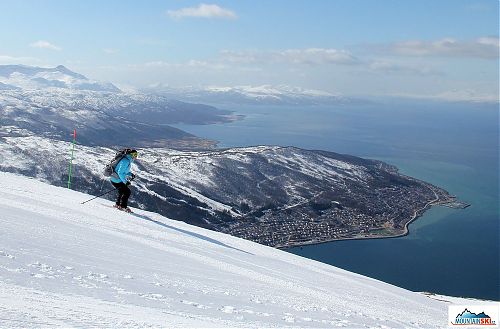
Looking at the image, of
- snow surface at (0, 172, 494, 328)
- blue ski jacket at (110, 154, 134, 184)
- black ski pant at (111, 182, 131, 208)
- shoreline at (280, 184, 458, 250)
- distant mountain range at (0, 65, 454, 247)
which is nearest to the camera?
snow surface at (0, 172, 494, 328)

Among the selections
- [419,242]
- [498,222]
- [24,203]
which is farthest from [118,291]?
[498,222]

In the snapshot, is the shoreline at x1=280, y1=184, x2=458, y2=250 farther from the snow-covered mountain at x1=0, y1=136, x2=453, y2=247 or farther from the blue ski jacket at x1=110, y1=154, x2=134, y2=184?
the blue ski jacket at x1=110, y1=154, x2=134, y2=184

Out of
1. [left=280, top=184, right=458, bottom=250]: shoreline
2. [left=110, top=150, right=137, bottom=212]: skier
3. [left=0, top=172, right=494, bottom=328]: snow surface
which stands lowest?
[left=280, top=184, right=458, bottom=250]: shoreline

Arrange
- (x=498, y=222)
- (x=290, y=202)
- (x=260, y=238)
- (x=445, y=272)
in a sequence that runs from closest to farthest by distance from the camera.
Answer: (x=445, y=272) → (x=260, y=238) → (x=498, y=222) → (x=290, y=202)

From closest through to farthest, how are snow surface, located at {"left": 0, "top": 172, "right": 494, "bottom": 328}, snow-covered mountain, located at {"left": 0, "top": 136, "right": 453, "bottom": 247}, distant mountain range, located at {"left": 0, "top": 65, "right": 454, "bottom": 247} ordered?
snow surface, located at {"left": 0, "top": 172, "right": 494, "bottom": 328} → snow-covered mountain, located at {"left": 0, "top": 136, "right": 453, "bottom": 247} → distant mountain range, located at {"left": 0, "top": 65, "right": 454, "bottom": 247}

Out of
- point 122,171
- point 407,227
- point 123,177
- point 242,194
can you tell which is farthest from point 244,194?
point 122,171

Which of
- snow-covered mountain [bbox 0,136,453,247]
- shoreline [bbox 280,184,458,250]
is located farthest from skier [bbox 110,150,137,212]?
snow-covered mountain [bbox 0,136,453,247]

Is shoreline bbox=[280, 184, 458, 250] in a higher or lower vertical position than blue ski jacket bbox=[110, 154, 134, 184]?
lower

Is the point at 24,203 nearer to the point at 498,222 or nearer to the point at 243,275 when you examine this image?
the point at 243,275
